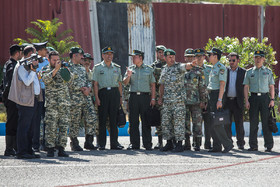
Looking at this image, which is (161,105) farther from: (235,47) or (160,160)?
(235,47)

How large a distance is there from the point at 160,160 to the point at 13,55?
9.68 ft

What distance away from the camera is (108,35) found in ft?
61.1

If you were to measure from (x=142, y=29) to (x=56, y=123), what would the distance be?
10.6m

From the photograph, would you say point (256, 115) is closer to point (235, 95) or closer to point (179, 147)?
point (235, 95)

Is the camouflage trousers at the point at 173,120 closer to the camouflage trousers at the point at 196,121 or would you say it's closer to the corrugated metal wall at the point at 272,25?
the camouflage trousers at the point at 196,121

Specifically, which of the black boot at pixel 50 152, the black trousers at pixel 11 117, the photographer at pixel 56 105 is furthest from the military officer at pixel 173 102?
the black trousers at pixel 11 117

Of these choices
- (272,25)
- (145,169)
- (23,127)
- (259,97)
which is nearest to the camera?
(145,169)

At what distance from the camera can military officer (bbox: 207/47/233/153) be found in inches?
369

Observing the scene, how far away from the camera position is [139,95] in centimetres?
1007

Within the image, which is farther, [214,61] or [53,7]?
[53,7]

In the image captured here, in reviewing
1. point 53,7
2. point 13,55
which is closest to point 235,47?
point 53,7

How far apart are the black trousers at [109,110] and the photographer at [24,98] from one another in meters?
Answer: 1.84

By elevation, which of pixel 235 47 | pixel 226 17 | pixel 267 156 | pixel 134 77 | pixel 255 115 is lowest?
pixel 267 156

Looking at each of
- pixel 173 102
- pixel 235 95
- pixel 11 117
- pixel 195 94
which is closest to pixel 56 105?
pixel 11 117
